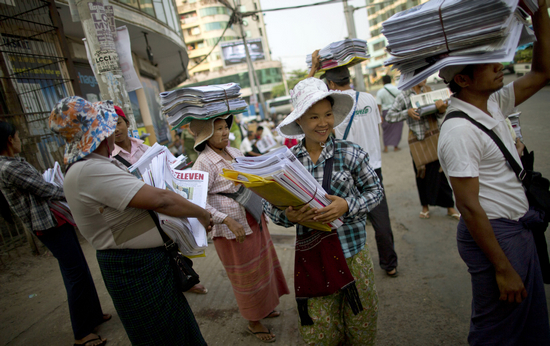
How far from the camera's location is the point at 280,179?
4.48 ft

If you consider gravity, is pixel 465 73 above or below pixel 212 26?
below

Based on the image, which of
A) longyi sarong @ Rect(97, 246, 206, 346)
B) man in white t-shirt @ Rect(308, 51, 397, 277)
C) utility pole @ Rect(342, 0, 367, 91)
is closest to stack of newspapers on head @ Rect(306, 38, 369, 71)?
man in white t-shirt @ Rect(308, 51, 397, 277)

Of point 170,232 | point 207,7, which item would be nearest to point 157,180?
point 170,232

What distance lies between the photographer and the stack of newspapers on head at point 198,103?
8.26 feet

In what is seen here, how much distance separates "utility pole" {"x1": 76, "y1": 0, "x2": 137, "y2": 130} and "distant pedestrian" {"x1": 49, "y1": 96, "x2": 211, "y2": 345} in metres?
1.59

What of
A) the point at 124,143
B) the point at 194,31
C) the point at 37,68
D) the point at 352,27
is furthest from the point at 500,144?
the point at 194,31

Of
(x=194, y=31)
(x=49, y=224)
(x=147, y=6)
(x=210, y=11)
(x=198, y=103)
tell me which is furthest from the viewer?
(x=194, y=31)

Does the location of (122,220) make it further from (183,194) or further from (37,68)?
(37,68)

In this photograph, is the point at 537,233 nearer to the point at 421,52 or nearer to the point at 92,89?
the point at 421,52

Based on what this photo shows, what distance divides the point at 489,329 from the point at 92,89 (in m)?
7.39

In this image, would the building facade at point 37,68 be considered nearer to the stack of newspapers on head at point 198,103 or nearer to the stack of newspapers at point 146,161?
the stack of newspapers on head at point 198,103

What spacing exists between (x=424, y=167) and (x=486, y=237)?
2.72 meters

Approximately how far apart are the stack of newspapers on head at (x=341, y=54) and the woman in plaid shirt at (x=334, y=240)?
1375 mm

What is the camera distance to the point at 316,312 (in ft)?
5.98
